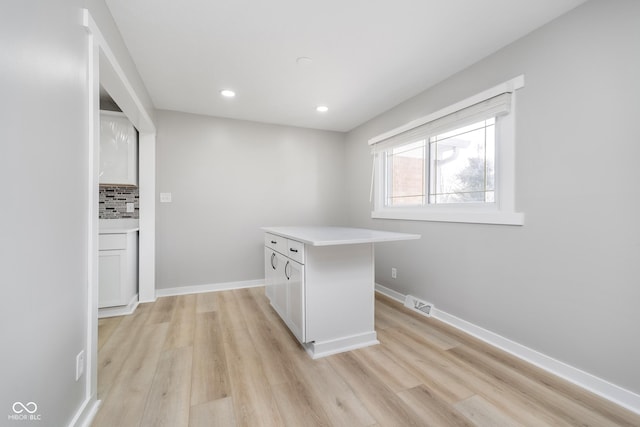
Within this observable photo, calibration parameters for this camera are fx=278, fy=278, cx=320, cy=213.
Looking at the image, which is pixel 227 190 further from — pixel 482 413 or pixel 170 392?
pixel 482 413

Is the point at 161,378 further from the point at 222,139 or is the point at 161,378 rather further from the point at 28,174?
the point at 222,139

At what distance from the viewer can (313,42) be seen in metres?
2.11

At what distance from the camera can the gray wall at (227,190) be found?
138 inches

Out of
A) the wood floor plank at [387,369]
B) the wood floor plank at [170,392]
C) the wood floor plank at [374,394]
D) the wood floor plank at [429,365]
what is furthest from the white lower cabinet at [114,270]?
the wood floor plank at [429,365]

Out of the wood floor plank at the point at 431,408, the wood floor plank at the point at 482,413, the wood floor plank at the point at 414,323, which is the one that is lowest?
the wood floor plank at the point at 431,408

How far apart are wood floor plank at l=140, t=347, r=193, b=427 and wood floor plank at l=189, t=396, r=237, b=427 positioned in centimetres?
4

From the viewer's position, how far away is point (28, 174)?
0.96m

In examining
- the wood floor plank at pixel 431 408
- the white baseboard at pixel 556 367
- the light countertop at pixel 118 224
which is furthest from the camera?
the light countertop at pixel 118 224

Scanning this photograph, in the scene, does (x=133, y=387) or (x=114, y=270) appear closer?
(x=133, y=387)

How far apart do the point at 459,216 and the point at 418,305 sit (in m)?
1.04

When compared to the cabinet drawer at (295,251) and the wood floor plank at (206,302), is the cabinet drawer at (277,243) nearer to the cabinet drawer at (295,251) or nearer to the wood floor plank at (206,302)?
the cabinet drawer at (295,251)

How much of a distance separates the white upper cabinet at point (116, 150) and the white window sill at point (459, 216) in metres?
3.03

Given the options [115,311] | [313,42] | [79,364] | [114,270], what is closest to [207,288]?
[115,311]

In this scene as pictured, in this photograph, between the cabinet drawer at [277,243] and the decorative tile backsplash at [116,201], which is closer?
the cabinet drawer at [277,243]
